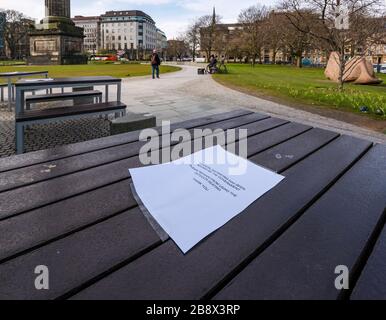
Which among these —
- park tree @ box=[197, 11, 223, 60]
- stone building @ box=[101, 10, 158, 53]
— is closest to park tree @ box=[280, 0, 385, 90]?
park tree @ box=[197, 11, 223, 60]

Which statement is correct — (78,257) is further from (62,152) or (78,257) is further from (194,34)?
(194,34)

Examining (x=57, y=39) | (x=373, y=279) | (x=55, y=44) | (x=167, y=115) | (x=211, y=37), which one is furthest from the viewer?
(x=211, y=37)

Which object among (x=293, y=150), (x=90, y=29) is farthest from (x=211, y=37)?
(x=90, y=29)

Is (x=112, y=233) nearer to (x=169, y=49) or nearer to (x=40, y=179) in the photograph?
(x=40, y=179)

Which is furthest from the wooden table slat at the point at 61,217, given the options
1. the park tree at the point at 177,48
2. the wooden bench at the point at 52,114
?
the park tree at the point at 177,48

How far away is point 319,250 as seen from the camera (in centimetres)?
97

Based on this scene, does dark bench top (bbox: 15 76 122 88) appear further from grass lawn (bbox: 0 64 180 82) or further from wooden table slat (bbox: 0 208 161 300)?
grass lawn (bbox: 0 64 180 82)

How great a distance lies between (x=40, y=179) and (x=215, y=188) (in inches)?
32.1

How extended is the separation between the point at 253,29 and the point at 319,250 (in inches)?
2077

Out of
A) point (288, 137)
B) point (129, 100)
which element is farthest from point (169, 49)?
point (288, 137)

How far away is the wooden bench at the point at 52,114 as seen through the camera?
4.34 m

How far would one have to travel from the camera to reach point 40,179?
57.7 inches

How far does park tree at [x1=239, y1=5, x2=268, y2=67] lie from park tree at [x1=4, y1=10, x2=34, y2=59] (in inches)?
1652

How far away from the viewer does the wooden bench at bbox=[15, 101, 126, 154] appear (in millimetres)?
4336
